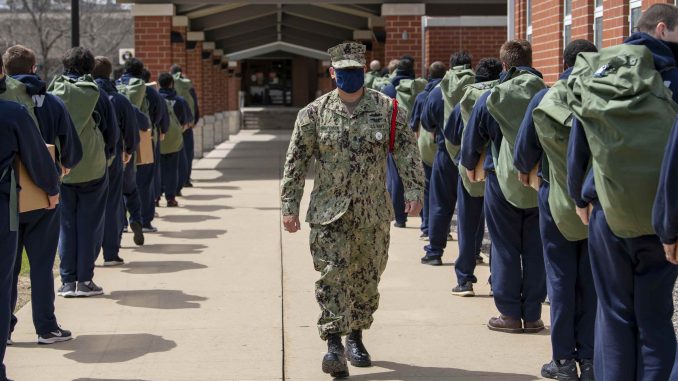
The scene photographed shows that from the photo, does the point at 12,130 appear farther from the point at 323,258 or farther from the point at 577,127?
the point at 577,127

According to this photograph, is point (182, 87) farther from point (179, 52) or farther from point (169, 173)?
point (179, 52)

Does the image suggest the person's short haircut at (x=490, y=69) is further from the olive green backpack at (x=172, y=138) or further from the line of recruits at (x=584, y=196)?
the olive green backpack at (x=172, y=138)

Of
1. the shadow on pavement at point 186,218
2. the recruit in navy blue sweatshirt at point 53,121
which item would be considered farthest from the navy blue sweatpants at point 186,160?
the recruit in navy blue sweatshirt at point 53,121

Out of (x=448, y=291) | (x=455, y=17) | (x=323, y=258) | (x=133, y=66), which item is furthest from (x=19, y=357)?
(x=455, y=17)

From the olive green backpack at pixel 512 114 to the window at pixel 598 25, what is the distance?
150 inches

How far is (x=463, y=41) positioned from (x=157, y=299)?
16.6 m

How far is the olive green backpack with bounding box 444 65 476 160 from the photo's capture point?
10273 millimetres

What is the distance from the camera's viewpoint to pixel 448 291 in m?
9.91

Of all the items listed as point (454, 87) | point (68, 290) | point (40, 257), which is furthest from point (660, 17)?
point (68, 290)

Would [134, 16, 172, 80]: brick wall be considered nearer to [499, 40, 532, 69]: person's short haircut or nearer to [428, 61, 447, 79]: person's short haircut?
[428, 61, 447, 79]: person's short haircut

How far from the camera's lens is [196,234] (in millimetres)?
13852

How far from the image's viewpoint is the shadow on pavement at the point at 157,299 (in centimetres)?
940

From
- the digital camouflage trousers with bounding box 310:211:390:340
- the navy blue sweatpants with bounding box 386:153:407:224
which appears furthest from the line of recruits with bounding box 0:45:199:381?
the navy blue sweatpants with bounding box 386:153:407:224

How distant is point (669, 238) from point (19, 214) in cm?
402
